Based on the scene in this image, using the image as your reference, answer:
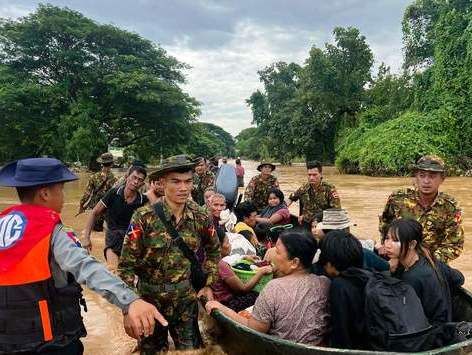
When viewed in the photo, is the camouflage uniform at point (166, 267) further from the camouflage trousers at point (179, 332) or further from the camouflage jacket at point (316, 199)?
the camouflage jacket at point (316, 199)

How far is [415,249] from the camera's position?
2.90m

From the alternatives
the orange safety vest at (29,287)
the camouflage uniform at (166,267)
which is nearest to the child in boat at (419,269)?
the camouflage uniform at (166,267)

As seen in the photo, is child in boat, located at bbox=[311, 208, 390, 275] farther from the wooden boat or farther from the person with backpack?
the person with backpack

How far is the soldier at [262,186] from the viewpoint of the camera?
24.8ft

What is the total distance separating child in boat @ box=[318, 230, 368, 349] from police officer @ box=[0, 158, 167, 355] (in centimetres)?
123

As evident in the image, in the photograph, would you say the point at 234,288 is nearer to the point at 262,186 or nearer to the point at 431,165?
the point at 431,165

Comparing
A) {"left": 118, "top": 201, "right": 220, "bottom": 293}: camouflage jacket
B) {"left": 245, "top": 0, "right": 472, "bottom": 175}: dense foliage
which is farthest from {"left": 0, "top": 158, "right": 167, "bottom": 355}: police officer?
{"left": 245, "top": 0, "right": 472, "bottom": 175}: dense foliage

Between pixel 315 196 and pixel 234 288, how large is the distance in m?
2.61

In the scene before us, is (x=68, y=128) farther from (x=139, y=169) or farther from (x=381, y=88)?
(x=381, y=88)

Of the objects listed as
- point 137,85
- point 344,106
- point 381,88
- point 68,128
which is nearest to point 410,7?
point 381,88

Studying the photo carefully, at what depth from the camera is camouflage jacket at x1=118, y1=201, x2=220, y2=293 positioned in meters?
2.79

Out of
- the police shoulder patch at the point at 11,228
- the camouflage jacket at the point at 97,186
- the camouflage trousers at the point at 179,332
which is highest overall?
the police shoulder patch at the point at 11,228

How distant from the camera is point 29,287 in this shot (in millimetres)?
1793

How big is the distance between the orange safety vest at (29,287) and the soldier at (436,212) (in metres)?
3.10
